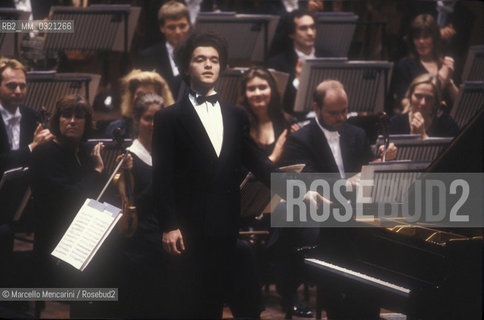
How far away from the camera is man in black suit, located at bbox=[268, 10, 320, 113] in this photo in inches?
217

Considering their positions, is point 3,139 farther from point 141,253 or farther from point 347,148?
point 347,148

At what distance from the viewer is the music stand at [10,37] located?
4602 millimetres

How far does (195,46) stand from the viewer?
3299mm

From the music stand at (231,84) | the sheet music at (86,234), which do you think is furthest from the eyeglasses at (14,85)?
the music stand at (231,84)

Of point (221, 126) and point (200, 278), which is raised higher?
point (221, 126)

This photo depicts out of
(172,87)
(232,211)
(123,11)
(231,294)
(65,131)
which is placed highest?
(123,11)

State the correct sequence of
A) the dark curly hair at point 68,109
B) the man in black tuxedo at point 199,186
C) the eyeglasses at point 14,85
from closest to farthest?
the man in black tuxedo at point 199,186, the dark curly hair at point 68,109, the eyeglasses at point 14,85

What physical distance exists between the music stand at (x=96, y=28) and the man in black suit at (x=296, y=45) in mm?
996

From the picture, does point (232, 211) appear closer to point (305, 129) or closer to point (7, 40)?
point (305, 129)

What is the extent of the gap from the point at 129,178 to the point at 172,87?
119 cm

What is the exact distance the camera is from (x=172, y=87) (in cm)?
516

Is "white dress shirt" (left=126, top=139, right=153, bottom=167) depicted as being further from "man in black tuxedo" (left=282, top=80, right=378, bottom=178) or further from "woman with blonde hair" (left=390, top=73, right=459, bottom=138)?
"woman with blonde hair" (left=390, top=73, right=459, bottom=138)

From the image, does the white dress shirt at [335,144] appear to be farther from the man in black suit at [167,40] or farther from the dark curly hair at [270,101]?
the man in black suit at [167,40]

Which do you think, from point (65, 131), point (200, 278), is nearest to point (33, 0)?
point (65, 131)
